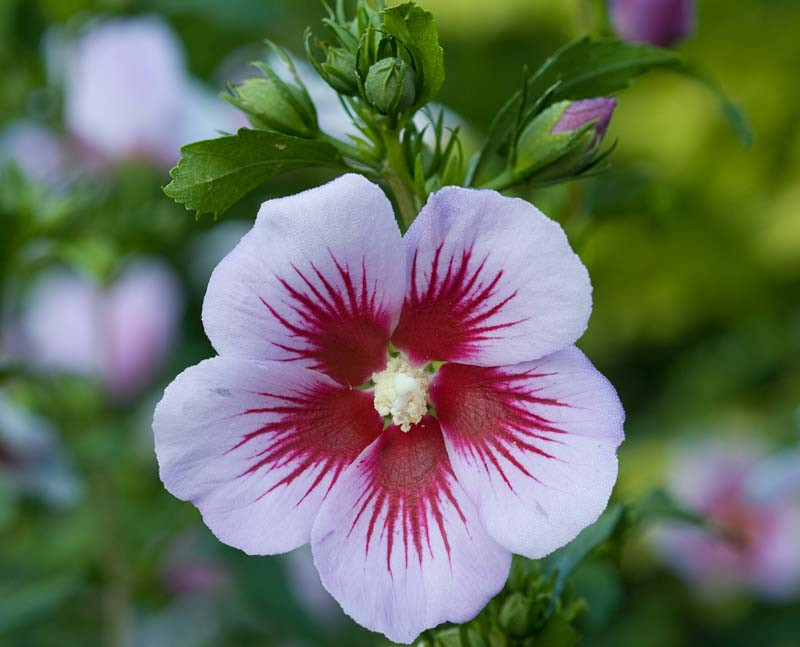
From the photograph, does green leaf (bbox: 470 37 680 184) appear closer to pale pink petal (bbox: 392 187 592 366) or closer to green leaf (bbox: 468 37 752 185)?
green leaf (bbox: 468 37 752 185)

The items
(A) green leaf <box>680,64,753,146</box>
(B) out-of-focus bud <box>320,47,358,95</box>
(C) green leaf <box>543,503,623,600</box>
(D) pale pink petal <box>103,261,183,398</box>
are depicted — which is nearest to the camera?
(B) out-of-focus bud <box>320,47,358,95</box>

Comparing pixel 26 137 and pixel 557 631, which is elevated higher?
pixel 557 631

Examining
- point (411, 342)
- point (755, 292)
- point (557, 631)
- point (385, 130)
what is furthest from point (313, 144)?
point (755, 292)

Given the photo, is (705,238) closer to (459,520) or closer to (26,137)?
(26,137)

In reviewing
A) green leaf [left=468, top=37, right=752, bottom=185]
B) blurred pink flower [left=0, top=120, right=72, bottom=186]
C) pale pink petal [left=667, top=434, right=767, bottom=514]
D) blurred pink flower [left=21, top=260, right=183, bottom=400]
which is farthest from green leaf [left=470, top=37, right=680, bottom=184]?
pale pink petal [left=667, top=434, right=767, bottom=514]

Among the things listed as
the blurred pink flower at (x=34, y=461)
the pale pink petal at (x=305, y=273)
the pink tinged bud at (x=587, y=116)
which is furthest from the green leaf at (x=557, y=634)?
the blurred pink flower at (x=34, y=461)

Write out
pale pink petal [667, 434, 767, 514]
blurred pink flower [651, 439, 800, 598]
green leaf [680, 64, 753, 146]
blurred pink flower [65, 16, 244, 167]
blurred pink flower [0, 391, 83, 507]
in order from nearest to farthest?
green leaf [680, 64, 753, 146] → blurred pink flower [0, 391, 83, 507] → blurred pink flower [65, 16, 244, 167] → blurred pink flower [651, 439, 800, 598] → pale pink petal [667, 434, 767, 514]

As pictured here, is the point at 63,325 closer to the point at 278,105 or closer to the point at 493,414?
the point at 278,105
